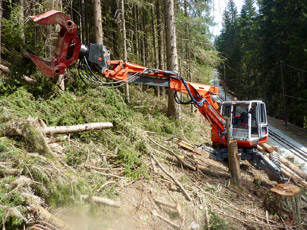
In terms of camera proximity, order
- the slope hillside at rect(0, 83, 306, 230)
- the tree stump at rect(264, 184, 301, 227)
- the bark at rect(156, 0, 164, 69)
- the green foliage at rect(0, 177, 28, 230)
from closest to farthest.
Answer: the green foliage at rect(0, 177, 28, 230) → the slope hillside at rect(0, 83, 306, 230) → the tree stump at rect(264, 184, 301, 227) → the bark at rect(156, 0, 164, 69)

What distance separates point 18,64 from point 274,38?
98.3 ft

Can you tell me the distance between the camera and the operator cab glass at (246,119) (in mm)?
8047

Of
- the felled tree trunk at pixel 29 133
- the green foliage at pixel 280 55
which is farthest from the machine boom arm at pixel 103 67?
the green foliage at pixel 280 55

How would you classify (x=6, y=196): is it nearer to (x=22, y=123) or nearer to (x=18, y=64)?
(x=22, y=123)

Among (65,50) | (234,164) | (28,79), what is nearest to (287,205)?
(234,164)

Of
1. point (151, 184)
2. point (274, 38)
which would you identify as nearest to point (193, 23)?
point (151, 184)

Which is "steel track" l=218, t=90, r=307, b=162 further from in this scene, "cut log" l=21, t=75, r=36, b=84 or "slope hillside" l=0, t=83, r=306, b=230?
"cut log" l=21, t=75, r=36, b=84

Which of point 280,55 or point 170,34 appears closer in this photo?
point 170,34

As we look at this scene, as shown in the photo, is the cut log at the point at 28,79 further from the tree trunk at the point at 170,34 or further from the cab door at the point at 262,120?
the cab door at the point at 262,120

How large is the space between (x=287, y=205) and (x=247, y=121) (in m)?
3.64

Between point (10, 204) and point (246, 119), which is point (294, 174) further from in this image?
Result: point (10, 204)

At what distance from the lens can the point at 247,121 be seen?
27.6 ft

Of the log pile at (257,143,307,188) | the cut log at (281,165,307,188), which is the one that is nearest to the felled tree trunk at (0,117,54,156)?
the log pile at (257,143,307,188)

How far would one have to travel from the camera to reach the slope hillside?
382cm
